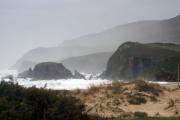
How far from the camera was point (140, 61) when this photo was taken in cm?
7925

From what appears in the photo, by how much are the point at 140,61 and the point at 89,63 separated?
75.9m

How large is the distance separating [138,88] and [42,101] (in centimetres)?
1105

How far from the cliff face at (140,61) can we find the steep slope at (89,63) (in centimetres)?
5605

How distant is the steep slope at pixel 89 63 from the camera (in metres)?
148

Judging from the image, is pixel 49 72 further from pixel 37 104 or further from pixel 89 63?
pixel 37 104

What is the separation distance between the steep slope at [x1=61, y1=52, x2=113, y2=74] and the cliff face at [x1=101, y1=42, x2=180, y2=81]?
5605 centimetres

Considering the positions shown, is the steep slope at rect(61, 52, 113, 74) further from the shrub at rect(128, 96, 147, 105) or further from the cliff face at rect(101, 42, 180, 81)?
the shrub at rect(128, 96, 147, 105)

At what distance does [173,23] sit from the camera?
165 meters

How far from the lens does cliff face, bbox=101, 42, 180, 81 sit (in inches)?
2854

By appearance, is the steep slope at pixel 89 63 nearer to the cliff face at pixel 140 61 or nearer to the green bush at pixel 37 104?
the cliff face at pixel 140 61

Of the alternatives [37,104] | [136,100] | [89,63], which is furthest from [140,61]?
[89,63]

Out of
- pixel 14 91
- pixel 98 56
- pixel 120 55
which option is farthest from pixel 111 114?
pixel 98 56

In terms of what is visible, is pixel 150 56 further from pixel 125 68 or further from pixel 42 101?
pixel 42 101

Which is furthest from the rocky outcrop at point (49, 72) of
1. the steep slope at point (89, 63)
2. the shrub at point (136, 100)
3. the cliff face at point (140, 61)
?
the shrub at point (136, 100)
